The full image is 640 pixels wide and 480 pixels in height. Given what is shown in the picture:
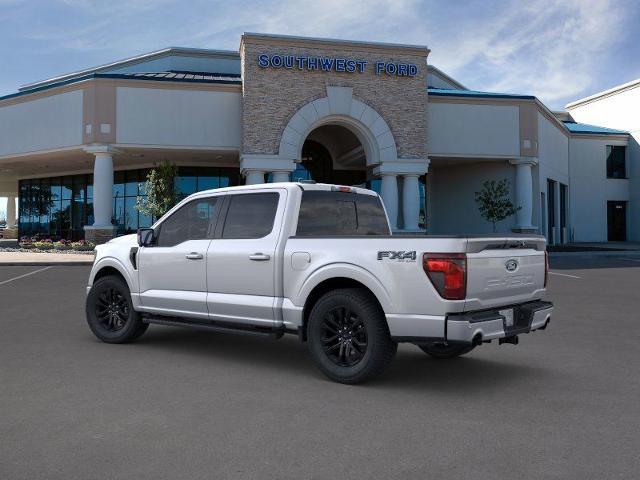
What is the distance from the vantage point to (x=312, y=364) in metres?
6.76

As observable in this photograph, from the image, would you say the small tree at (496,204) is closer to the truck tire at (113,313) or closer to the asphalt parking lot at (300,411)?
the asphalt parking lot at (300,411)

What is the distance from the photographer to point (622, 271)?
20.1 m

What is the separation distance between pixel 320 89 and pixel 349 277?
79.6 feet

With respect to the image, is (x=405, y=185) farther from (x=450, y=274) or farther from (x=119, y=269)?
(x=450, y=274)

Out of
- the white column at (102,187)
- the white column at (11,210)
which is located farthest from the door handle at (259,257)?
the white column at (11,210)

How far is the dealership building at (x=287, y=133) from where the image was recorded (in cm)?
2859

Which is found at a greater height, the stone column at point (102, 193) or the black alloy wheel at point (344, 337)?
the stone column at point (102, 193)

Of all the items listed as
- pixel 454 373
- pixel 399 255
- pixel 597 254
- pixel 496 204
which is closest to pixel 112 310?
pixel 399 255

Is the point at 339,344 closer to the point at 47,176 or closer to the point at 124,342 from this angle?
the point at 124,342

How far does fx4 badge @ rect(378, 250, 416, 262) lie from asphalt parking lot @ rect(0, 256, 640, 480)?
1220 millimetres

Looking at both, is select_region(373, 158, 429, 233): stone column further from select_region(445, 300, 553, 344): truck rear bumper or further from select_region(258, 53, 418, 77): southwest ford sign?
select_region(445, 300, 553, 344): truck rear bumper

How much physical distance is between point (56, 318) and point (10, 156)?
2645 cm

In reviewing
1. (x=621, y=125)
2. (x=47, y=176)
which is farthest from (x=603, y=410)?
(x=621, y=125)

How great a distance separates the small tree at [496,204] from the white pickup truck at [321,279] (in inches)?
1007
